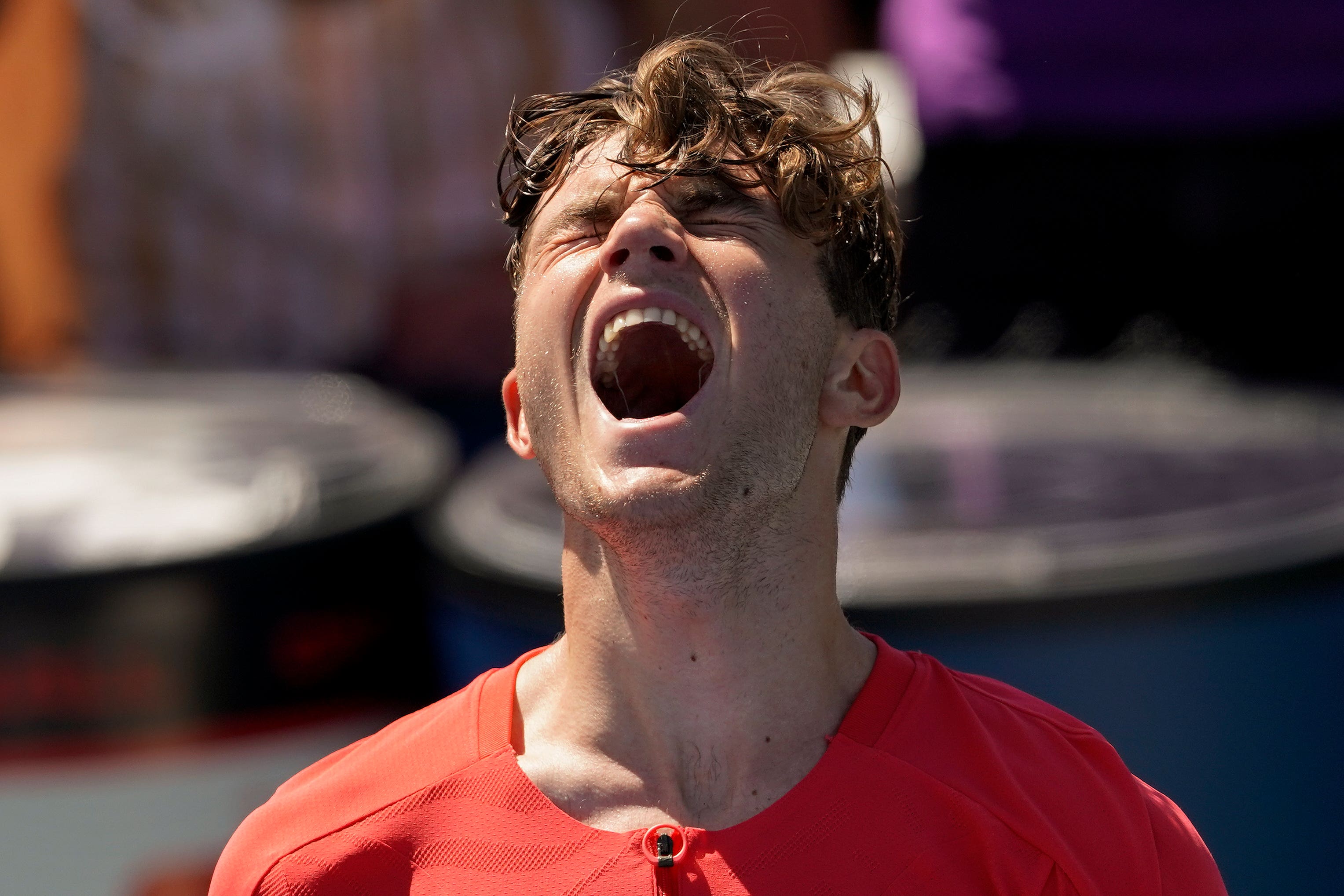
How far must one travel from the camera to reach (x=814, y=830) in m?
1.36

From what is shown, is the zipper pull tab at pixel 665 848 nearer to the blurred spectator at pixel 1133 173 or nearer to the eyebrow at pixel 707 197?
the eyebrow at pixel 707 197

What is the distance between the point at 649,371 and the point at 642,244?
30cm

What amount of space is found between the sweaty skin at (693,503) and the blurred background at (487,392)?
46.6 inches

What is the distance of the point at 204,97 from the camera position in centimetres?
476

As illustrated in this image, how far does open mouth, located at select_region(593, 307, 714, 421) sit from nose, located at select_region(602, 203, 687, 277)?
0.07 metres

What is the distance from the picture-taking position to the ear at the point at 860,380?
1.48 m

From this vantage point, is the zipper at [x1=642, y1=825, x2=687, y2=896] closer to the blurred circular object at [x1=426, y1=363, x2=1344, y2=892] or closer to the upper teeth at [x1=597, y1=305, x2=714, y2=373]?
the upper teeth at [x1=597, y1=305, x2=714, y2=373]

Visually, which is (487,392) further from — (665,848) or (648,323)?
(665,848)

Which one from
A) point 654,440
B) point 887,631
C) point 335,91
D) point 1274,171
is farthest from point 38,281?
point 654,440

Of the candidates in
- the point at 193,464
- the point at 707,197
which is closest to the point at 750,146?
the point at 707,197

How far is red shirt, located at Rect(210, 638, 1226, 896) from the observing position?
1.35 meters

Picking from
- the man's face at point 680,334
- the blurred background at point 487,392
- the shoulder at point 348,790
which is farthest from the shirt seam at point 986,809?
the blurred background at point 487,392

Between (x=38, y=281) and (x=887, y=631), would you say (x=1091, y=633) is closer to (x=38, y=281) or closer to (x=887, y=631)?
(x=887, y=631)

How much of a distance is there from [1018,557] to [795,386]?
1.39 metres
